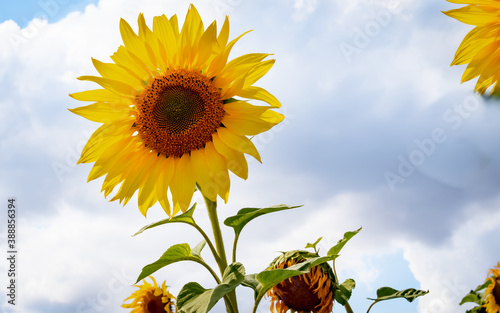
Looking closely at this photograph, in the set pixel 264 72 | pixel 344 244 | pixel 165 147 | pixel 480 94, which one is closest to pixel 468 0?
pixel 480 94

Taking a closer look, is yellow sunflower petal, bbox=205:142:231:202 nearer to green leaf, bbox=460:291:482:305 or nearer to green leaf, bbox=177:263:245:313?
green leaf, bbox=177:263:245:313

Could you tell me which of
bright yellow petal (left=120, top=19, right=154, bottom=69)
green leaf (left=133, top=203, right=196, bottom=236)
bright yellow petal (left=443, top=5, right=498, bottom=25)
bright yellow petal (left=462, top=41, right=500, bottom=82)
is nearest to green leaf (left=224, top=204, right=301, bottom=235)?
green leaf (left=133, top=203, right=196, bottom=236)

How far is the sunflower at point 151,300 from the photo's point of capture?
300 centimetres

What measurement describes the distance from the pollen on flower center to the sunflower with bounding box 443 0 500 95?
1.11 m

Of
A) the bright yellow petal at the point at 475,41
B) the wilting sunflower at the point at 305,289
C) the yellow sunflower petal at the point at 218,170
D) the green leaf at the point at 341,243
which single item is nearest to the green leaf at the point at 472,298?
the wilting sunflower at the point at 305,289

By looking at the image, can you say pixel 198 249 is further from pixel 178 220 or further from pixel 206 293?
pixel 206 293

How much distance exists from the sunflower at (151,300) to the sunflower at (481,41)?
2.02 metres

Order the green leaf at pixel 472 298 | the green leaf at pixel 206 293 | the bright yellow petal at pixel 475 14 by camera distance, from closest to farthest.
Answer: the green leaf at pixel 206 293 → the bright yellow petal at pixel 475 14 → the green leaf at pixel 472 298

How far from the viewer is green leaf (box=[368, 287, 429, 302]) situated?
2.57 meters

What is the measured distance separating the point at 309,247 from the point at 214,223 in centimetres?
63

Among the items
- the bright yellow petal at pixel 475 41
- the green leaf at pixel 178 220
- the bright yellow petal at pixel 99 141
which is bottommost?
the green leaf at pixel 178 220

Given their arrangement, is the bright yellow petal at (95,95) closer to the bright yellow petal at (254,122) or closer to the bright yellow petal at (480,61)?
the bright yellow petal at (254,122)

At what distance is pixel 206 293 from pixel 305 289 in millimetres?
743

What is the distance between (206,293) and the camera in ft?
6.33
